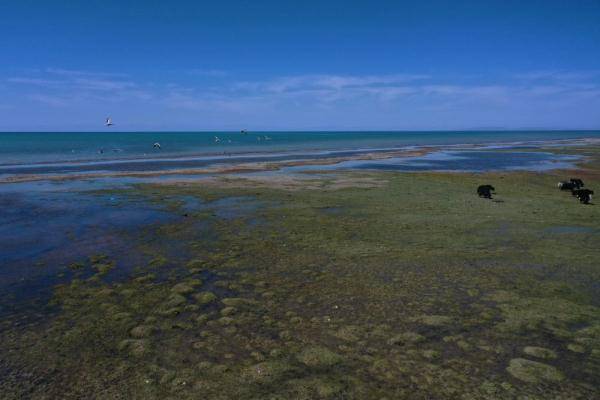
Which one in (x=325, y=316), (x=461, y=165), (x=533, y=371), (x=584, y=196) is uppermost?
(x=461, y=165)

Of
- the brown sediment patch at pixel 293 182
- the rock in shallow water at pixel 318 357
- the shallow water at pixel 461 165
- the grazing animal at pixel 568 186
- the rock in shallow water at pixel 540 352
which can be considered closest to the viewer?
the rock in shallow water at pixel 318 357

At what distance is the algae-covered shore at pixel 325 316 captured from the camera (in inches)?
268

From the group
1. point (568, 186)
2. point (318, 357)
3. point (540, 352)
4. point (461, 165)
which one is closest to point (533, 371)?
point (540, 352)

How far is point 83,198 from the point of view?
2648cm

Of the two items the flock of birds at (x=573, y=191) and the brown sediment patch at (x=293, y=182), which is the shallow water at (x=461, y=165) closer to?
the brown sediment patch at (x=293, y=182)

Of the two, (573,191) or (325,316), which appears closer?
(325,316)

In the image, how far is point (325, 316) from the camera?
921cm

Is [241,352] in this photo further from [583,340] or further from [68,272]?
[68,272]

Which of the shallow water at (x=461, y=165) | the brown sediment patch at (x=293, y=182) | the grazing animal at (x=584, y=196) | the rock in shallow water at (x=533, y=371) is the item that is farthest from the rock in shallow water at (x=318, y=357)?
the shallow water at (x=461, y=165)

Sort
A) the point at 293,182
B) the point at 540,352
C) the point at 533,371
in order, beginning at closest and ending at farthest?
the point at 533,371 < the point at 540,352 < the point at 293,182

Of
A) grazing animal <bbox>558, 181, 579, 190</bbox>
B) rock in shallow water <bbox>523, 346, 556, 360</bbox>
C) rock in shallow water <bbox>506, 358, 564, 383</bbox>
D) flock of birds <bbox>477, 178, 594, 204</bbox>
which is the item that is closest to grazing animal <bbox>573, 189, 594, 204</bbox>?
flock of birds <bbox>477, 178, 594, 204</bbox>

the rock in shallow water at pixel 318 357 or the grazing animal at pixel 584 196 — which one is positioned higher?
the grazing animal at pixel 584 196

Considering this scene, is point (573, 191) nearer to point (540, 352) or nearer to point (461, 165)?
point (540, 352)

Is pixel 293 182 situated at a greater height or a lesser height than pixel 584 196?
greater
